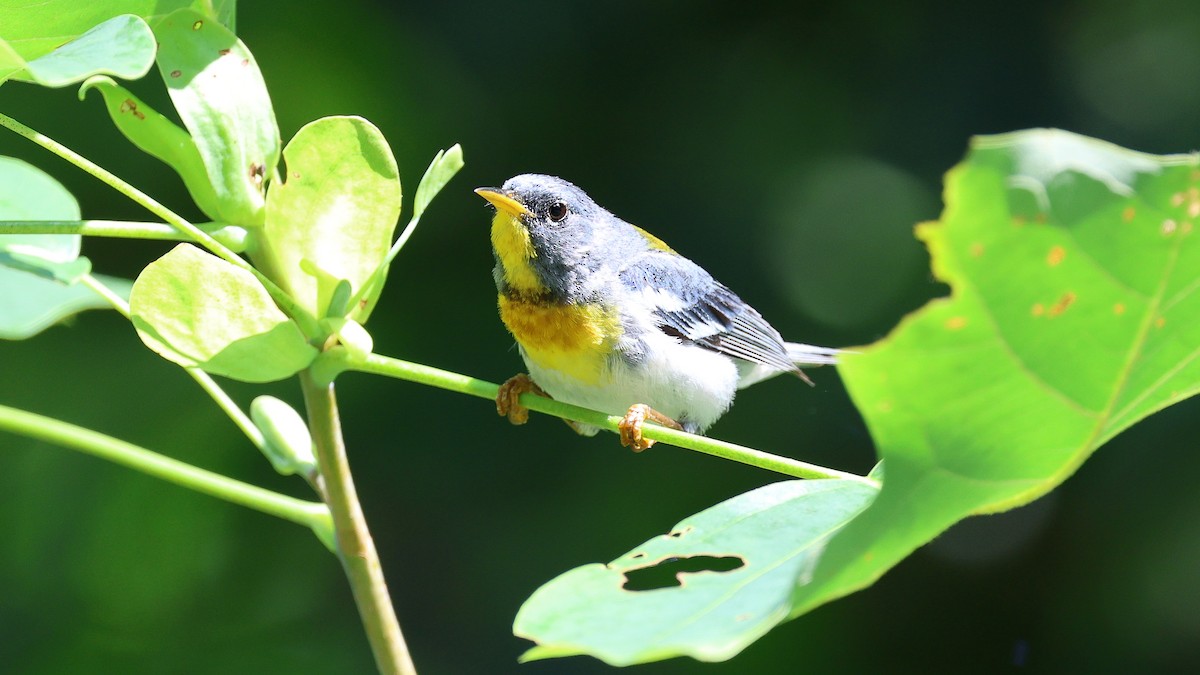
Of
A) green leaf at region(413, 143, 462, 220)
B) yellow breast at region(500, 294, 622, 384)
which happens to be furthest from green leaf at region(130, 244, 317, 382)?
yellow breast at region(500, 294, 622, 384)

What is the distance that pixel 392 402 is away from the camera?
8.92ft

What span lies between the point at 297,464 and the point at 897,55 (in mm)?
2377

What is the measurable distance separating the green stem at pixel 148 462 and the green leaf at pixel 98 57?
0.30m

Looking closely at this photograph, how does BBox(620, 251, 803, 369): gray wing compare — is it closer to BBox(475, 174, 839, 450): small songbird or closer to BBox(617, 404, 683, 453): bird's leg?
BBox(475, 174, 839, 450): small songbird

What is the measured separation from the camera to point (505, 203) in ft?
6.79

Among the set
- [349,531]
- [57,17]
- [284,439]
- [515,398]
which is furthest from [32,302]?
[515,398]

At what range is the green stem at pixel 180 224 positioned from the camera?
0.92 meters

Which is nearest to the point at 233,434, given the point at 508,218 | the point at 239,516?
the point at 239,516

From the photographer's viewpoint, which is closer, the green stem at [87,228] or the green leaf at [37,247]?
the green stem at [87,228]

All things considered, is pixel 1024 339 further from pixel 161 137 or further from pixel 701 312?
pixel 701 312

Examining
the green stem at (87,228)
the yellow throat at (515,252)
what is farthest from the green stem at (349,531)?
the yellow throat at (515,252)

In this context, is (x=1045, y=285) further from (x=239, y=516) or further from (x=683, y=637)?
(x=239, y=516)

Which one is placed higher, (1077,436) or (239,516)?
(239,516)

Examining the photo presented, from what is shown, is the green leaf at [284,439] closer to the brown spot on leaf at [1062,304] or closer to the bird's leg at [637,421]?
the bird's leg at [637,421]
